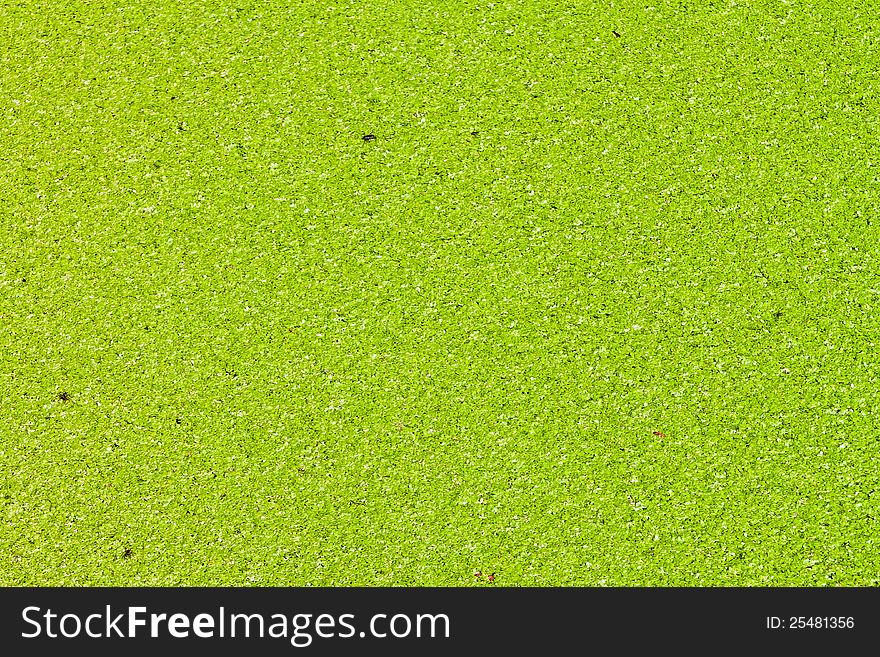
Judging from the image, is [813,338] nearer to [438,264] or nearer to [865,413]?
[865,413]

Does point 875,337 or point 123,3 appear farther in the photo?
point 123,3

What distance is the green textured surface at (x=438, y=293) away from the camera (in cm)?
213

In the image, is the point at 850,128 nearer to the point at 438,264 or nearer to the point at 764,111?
the point at 764,111

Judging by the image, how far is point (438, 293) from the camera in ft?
7.17

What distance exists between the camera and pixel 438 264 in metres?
2.20

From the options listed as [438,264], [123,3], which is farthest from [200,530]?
[123,3]

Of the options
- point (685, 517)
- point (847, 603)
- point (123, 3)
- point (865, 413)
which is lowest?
point (847, 603)

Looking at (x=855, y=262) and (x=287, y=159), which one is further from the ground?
(x=287, y=159)

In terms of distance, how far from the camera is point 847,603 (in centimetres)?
211

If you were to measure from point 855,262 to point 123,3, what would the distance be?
235 centimetres

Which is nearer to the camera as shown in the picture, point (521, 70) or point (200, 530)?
point (200, 530)

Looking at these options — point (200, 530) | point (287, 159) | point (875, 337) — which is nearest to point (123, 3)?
point (287, 159)

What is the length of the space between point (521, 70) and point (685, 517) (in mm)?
1407

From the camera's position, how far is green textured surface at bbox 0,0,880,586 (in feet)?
6.98
